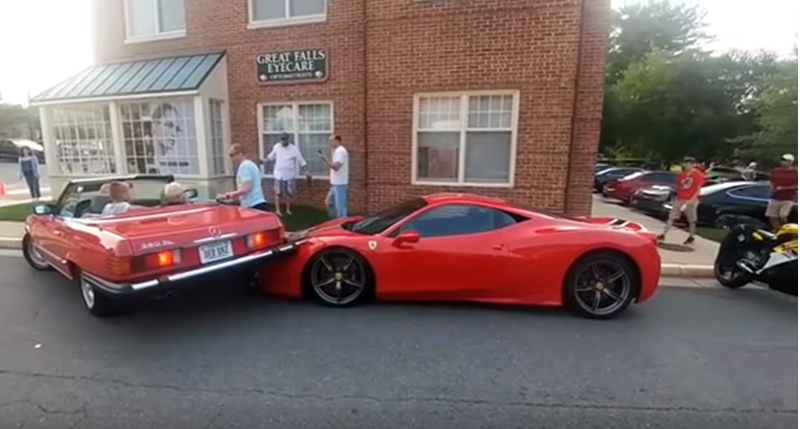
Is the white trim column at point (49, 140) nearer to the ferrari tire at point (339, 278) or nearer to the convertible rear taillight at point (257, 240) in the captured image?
the convertible rear taillight at point (257, 240)

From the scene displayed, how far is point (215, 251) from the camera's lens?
4.20 m

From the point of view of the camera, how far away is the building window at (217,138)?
10703mm

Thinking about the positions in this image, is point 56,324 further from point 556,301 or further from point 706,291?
point 706,291

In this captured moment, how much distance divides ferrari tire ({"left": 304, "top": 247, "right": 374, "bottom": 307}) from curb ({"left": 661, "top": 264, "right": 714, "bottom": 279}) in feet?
14.0

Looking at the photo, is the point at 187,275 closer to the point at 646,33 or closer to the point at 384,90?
the point at 384,90

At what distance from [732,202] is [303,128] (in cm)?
1042

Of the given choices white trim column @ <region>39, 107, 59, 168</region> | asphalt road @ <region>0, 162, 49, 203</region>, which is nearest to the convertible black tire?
white trim column @ <region>39, 107, 59, 168</region>

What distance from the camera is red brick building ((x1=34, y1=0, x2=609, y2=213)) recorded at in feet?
29.0

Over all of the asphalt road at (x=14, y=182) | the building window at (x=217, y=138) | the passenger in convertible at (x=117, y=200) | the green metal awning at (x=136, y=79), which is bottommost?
the asphalt road at (x=14, y=182)

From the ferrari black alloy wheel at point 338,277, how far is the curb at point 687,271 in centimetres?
430

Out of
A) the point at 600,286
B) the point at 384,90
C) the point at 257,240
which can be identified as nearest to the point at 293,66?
the point at 384,90

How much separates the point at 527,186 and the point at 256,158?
241 inches

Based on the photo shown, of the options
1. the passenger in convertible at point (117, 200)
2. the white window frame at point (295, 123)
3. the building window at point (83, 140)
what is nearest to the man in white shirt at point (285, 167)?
the white window frame at point (295, 123)

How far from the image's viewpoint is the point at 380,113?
984 centimetres
